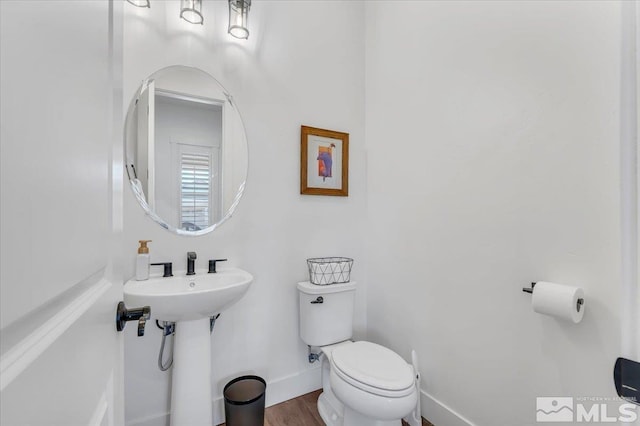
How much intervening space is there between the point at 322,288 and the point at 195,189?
936mm

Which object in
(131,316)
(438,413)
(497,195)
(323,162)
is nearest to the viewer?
(131,316)

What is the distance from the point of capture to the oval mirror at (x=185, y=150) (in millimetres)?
1493

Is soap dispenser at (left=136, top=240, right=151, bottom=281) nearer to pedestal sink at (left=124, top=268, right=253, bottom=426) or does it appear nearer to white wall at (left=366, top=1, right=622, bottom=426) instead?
pedestal sink at (left=124, top=268, right=253, bottom=426)

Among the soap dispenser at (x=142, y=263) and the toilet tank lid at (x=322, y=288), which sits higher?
the soap dispenser at (x=142, y=263)

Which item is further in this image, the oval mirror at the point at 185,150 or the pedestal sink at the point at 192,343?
the oval mirror at the point at 185,150

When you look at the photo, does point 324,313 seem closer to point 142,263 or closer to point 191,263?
point 191,263

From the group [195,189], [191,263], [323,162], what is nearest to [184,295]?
[191,263]

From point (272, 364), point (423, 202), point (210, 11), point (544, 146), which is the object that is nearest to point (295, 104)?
point (210, 11)

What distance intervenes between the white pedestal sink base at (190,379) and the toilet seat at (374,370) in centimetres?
64

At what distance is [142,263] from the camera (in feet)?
4.58

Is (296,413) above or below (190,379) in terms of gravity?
below

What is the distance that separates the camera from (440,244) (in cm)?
158

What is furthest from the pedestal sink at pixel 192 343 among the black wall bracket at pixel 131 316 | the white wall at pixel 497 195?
the white wall at pixel 497 195
